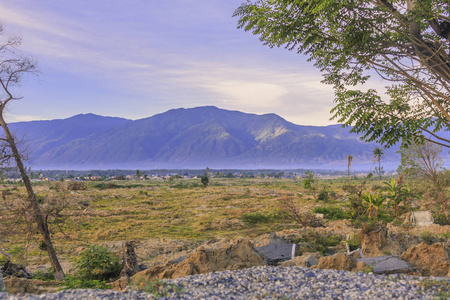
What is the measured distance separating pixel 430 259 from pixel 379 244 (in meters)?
4.41

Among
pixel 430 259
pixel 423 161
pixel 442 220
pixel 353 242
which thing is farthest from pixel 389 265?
pixel 423 161

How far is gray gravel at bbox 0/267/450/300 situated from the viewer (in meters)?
7.71

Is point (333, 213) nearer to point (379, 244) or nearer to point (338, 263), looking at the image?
point (379, 244)

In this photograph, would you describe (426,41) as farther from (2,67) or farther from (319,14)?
(2,67)

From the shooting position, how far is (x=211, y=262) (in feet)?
37.9

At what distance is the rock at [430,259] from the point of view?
10594mm

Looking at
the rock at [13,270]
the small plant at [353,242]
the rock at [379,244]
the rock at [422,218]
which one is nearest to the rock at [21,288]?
the rock at [13,270]

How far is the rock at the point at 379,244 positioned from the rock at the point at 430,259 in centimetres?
365

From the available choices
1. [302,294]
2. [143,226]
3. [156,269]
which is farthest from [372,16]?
[143,226]

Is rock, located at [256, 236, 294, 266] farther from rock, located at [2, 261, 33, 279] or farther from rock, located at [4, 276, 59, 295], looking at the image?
rock, located at [2, 261, 33, 279]

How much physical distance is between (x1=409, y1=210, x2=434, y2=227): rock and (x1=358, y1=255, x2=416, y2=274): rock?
1502cm

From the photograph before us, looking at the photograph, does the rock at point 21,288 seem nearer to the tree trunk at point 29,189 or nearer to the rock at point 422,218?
the tree trunk at point 29,189

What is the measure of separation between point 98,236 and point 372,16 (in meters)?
24.2

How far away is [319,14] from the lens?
1197 cm
